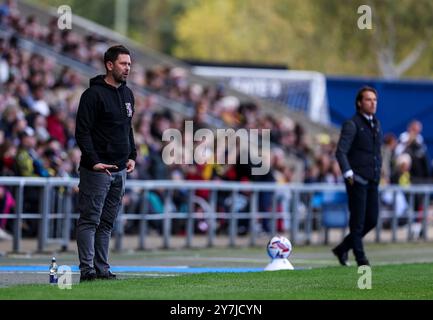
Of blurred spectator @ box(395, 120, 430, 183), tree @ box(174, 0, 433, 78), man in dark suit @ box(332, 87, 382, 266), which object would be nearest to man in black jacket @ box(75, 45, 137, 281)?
man in dark suit @ box(332, 87, 382, 266)

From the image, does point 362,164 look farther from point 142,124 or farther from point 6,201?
point 142,124

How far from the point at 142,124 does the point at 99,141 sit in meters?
13.7

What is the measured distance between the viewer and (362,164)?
16.6 meters

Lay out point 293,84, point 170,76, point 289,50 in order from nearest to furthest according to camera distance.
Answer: point 170,76 → point 293,84 → point 289,50

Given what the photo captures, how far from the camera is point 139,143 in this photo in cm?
2603

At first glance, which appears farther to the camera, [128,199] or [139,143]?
[139,143]

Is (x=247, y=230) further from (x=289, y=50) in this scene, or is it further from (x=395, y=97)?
(x=289, y=50)

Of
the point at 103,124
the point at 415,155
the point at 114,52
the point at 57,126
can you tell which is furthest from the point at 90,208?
the point at 415,155

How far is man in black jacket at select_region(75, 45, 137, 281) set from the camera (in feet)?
43.1

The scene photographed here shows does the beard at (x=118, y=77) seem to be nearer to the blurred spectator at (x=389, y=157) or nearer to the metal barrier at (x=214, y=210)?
the metal barrier at (x=214, y=210)

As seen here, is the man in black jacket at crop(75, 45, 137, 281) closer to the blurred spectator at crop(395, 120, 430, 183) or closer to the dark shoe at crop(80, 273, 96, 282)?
the dark shoe at crop(80, 273, 96, 282)
